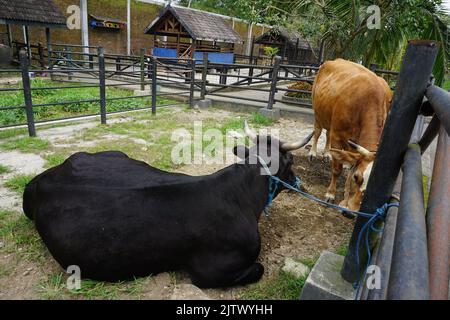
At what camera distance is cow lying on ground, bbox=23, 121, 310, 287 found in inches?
85.0

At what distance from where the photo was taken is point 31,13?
507 inches

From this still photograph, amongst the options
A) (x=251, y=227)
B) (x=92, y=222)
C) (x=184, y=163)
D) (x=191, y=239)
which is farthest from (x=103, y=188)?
(x=184, y=163)

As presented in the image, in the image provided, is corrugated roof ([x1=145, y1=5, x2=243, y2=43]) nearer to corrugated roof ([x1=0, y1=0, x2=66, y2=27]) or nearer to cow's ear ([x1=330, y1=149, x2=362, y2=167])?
corrugated roof ([x1=0, y1=0, x2=66, y2=27])

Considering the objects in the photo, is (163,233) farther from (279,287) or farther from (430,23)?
(430,23)

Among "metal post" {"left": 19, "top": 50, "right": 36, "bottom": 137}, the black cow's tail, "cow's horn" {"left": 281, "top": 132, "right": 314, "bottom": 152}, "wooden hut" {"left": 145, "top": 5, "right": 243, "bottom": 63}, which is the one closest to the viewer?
the black cow's tail

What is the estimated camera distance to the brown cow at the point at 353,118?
2.99 meters

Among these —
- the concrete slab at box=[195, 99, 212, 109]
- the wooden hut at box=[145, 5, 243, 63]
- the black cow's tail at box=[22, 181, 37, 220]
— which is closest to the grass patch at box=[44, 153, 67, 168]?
the black cow's tail at box=[22, 181, 37, 220]

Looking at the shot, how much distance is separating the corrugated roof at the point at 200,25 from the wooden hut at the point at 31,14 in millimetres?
4658

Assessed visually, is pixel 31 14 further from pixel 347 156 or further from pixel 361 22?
pixel 347 156

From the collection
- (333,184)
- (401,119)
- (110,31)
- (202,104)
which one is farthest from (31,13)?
(401,119)

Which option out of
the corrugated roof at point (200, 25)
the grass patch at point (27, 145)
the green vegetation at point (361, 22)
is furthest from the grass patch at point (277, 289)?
the corrugated roof at point (200, 25)

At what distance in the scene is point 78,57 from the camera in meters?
17.6

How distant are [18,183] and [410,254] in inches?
157

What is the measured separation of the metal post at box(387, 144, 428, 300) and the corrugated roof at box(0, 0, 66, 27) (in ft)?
48.2
